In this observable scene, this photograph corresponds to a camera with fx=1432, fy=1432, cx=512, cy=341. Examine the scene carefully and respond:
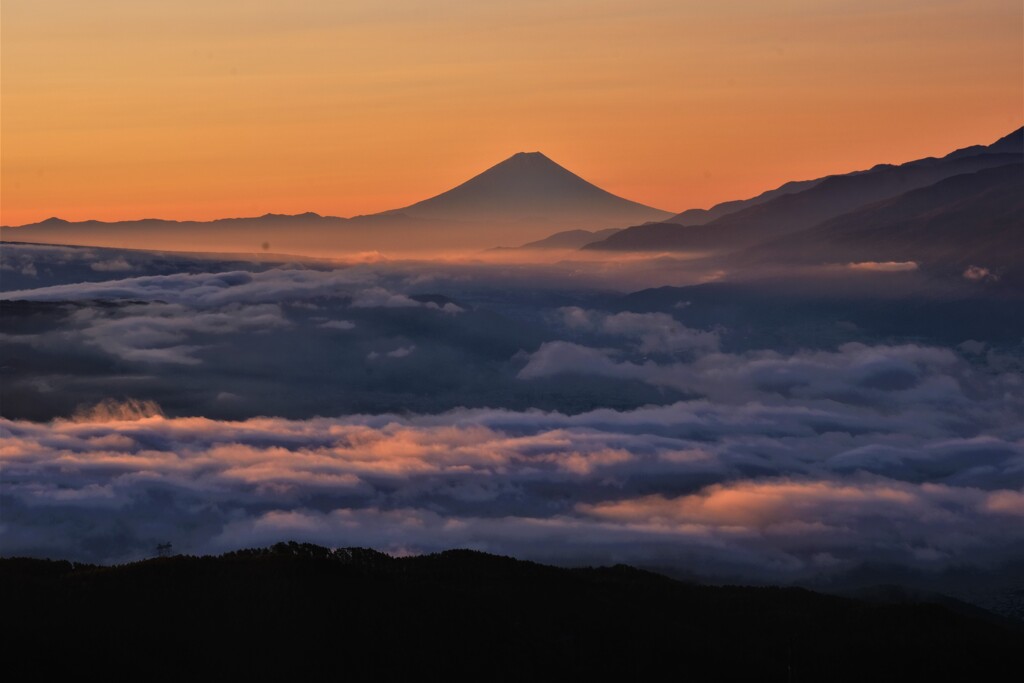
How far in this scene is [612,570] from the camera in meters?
124

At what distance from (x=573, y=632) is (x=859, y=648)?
2110cm

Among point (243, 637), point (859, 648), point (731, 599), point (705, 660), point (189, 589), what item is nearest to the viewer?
point (243, 637)

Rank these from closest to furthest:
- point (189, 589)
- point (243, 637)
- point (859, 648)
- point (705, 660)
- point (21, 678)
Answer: point (21, 678) → point (243, 637) → point (189, 589) → point (705, 660) → point (859, 648)

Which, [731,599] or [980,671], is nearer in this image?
[980,671]

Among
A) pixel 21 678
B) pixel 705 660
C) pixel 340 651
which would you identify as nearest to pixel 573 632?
pixel 705 660

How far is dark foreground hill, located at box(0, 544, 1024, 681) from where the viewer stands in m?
77.8

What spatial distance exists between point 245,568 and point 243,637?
34.9 feet

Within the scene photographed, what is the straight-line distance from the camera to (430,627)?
89.4 m

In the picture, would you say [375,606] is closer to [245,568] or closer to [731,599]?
[245,568]

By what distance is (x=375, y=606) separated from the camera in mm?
90562

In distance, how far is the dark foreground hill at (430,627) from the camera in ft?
255

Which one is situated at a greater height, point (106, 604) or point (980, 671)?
point (106, 604)

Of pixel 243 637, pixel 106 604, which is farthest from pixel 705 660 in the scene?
pixel 106 604

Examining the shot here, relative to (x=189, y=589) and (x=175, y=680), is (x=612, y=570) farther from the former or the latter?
(x=175, y=680)
